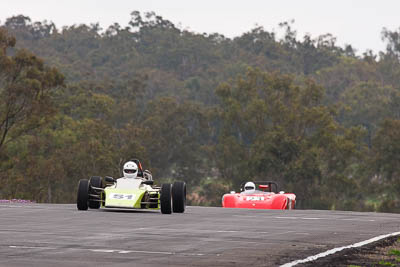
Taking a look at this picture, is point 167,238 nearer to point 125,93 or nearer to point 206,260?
point 206,260

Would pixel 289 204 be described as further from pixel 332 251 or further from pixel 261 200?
pixel 332 251

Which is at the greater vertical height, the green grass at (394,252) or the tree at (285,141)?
the tree at (285,141)

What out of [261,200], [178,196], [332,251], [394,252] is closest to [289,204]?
[261,200]

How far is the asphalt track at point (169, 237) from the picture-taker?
1091 centimetres

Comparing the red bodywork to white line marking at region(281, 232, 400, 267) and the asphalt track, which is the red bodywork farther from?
white line marking at region(281, 232, 400, 267)

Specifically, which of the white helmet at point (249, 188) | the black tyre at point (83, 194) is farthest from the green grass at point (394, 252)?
the white helmet at point (249, 188)

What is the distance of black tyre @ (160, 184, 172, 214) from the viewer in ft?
69.5

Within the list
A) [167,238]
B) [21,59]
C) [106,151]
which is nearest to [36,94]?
[21,59]

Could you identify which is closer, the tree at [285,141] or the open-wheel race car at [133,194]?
the open-wheel race car at [133,194]

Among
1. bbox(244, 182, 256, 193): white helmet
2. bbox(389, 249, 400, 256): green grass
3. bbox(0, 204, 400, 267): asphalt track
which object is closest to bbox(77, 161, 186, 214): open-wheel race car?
bbox(0, 204, 400, 267): asphalt track

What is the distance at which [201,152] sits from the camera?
299 feet

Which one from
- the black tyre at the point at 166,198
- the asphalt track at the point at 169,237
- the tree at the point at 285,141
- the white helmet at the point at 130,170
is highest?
the tree at the point at 285,141

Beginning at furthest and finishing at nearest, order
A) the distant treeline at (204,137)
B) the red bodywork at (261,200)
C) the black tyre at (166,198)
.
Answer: the distant treeline at (204,137), the red bodywork at (261,200), the black tyre at (166,198)

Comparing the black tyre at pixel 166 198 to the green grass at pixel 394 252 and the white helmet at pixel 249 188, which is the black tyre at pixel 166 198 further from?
the white helmet at pixel 249 188
